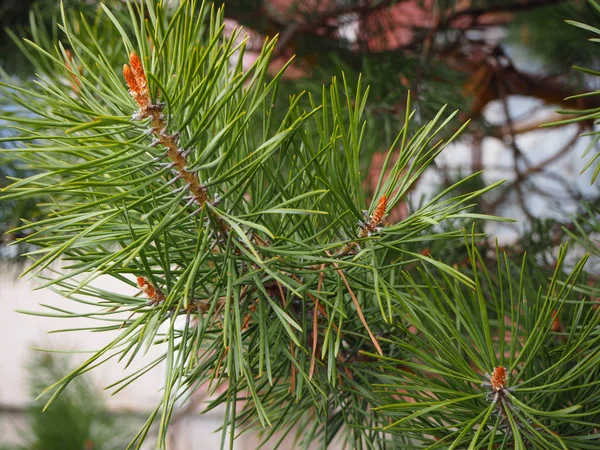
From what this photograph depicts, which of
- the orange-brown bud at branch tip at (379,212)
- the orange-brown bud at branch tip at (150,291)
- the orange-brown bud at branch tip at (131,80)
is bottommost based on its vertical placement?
the orange-brown bud at branch tip at (150,291)

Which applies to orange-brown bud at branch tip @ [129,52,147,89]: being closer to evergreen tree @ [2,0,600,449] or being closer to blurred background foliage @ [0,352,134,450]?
evergreen tree @ [2,0,600,449]

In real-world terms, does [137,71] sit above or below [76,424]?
above

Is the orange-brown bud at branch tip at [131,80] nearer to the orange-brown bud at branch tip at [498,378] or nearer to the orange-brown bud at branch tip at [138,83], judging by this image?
the orange-brown bud at branch tip at [138,83]

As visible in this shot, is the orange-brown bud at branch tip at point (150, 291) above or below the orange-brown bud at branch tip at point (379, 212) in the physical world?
below

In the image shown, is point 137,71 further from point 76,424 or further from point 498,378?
point 76,424

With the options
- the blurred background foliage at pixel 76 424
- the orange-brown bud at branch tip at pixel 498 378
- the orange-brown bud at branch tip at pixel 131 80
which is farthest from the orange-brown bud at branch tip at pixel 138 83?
the blurred background foliage at pixel 76 424

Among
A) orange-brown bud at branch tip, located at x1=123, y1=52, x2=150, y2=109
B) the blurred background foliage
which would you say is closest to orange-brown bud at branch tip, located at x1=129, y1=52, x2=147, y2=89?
orange-brown bud at branch tip, located at x1=123, y1=52, x2=150, y2=109

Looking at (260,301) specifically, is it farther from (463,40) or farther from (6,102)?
(463,40)

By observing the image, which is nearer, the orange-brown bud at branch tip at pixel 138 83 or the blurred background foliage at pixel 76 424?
the orange-brown bud at branch tip at pixel 138 83

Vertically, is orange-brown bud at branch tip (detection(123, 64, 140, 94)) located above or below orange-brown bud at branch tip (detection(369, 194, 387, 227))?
above

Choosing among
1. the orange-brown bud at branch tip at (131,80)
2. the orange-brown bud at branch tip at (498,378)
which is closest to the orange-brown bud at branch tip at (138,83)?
the orange-brown bud at branch tip at (131,80)

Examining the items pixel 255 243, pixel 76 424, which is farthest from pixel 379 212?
pixel 76 424

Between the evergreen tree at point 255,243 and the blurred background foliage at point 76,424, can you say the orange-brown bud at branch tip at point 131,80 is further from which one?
the blurred background foliage at point 76,424

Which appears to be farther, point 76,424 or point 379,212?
point 76,424
